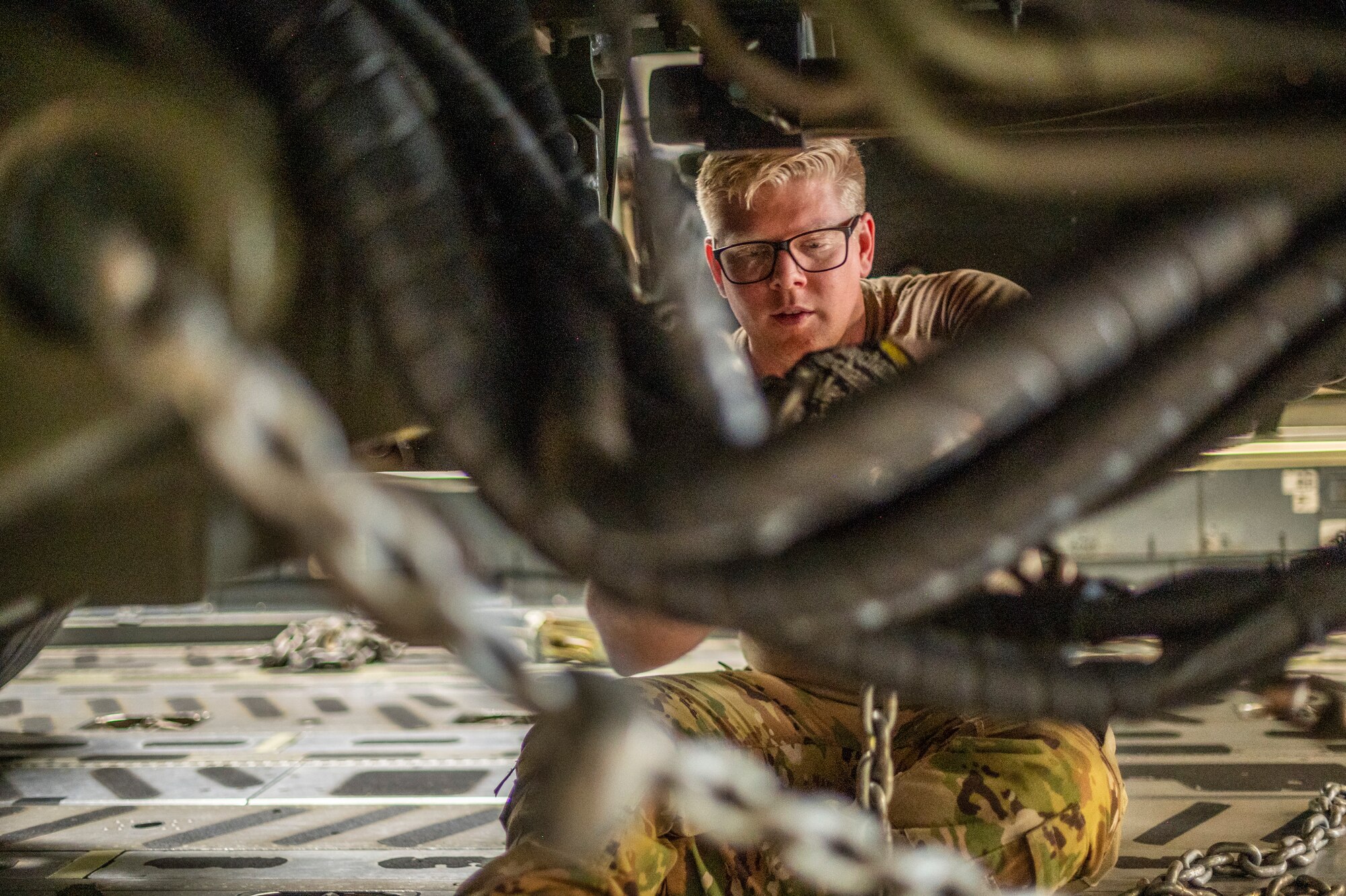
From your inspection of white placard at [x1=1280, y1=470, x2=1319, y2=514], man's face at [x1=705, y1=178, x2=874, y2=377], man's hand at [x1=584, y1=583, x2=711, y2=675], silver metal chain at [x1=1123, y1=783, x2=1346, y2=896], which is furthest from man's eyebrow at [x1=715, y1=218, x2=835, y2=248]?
white placard at [x1=1280, y1=470, x2=1319, y2=514]

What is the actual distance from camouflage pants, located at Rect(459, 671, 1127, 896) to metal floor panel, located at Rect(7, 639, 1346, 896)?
13.7 inches

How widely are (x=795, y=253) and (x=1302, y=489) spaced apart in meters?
5.13

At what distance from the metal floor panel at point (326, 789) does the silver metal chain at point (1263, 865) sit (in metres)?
0.03

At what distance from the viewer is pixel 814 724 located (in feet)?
4.11

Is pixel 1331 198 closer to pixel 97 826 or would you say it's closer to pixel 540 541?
pixel 540 541

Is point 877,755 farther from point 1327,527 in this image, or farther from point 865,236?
point 1327,527

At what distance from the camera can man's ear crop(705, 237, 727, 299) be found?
107cm

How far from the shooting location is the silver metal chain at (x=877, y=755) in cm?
73

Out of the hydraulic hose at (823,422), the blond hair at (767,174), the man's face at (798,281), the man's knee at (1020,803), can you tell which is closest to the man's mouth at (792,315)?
the man's face at (798,281)

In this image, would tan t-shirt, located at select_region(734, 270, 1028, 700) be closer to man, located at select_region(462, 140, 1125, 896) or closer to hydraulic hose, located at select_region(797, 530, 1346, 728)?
man, located at select_region(462, 140, 1125, 896)

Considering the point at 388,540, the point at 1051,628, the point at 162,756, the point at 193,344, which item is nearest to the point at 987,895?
the point at 1051,628

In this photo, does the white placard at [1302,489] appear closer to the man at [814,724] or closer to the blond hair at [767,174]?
the man at [814,724]

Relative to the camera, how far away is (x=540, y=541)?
59 centimetres

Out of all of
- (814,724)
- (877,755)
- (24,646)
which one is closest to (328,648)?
(24,646)
